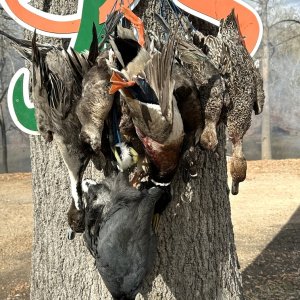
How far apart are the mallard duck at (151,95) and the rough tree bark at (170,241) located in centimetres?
54

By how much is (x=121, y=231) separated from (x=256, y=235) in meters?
5.08

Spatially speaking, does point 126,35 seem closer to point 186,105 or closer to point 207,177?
point 186,105

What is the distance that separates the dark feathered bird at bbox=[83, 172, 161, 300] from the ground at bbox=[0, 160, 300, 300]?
3.09m

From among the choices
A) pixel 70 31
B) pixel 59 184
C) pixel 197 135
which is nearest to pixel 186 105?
pixel 197 135

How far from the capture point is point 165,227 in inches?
68.1

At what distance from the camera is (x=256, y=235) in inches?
235

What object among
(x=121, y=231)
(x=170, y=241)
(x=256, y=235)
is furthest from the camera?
(x=256, y=235)

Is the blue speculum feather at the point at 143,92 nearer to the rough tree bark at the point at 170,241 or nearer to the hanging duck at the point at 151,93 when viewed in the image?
the hanging duck at the point at 151,93

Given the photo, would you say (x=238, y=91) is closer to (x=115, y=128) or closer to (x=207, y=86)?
(x=207, y=86)

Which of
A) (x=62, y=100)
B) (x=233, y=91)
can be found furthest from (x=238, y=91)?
(x=62, y=100)

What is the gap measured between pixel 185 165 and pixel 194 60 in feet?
1.04

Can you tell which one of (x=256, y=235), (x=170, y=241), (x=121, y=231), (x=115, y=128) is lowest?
(x=256, y=235)

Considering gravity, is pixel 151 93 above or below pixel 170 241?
above

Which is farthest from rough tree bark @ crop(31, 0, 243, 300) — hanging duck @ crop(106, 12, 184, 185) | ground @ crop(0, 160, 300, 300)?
ground @ crop(0, 160, 300, 300)
